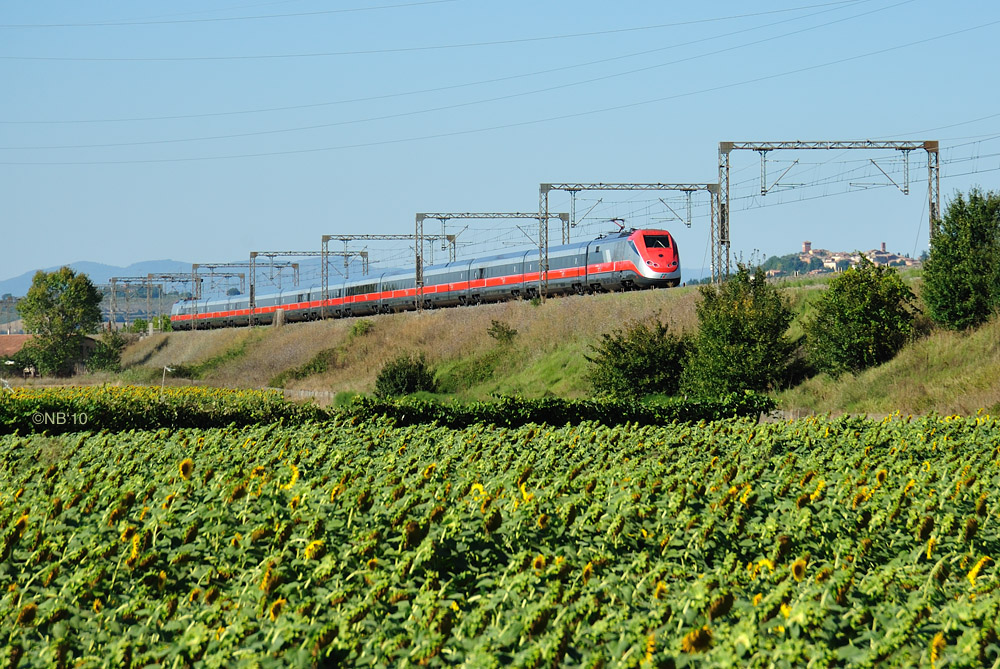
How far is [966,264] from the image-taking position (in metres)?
30.6

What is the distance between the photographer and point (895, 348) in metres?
31.5

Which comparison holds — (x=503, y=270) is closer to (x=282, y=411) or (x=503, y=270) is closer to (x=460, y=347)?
(x=460, y=347)

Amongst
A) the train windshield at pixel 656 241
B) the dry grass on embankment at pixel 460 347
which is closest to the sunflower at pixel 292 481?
the dry grass on embankment at pixel 460 347

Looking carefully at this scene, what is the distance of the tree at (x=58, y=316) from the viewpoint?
233ft

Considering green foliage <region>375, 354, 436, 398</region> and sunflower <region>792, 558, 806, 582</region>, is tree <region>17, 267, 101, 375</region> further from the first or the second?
sunflower <region>792, 558, 806, 582</region>

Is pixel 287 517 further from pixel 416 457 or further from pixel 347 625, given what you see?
pixel 416 457

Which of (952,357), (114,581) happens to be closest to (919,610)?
(114,581)

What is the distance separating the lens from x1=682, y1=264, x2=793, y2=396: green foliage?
30.9 metres

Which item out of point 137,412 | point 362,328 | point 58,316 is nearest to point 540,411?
point 137,412

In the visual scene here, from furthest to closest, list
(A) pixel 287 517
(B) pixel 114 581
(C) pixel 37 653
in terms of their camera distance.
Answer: (A) pixel 287 517 < (B) pixel 114 581 < (C) pixel 37 653

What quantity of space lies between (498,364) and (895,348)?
63.6ft

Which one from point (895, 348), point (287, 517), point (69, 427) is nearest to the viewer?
point (287, 517)

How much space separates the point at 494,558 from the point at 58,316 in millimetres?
70989

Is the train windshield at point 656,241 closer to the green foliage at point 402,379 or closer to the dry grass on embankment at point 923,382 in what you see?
the green foliage at point 402,379
